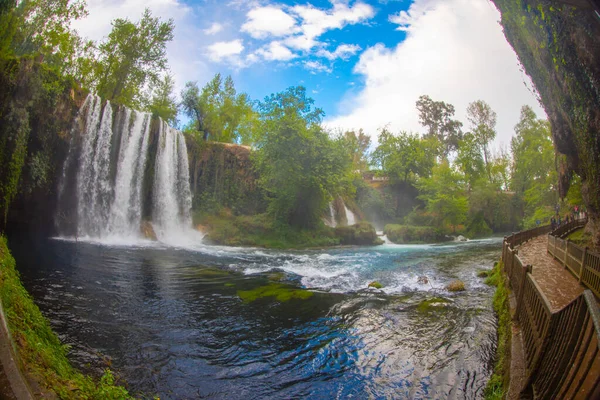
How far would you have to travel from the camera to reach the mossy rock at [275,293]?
10.4m

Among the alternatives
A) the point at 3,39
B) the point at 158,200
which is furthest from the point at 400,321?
the point at 158,200

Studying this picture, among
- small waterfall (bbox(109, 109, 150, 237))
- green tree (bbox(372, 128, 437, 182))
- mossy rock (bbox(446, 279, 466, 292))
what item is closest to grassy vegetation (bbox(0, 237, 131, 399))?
mossy rock (bbox(446, 279, 466, 292))

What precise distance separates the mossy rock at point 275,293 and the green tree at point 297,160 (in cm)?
1636

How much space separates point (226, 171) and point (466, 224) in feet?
92.5

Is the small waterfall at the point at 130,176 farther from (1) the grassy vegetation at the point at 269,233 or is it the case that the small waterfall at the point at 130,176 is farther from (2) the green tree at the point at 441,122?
(2) the green tree at the point at 441,122

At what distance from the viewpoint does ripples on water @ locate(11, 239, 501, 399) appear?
557 centimetres

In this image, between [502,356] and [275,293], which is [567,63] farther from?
[275,293]

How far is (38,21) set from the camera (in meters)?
26.9

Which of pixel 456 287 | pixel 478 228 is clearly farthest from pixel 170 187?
pixel 478 228

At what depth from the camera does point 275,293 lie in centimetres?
1095

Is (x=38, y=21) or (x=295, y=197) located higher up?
(x=38, y=21)

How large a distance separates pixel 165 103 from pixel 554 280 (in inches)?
1511

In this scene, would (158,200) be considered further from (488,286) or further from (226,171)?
(488,286)

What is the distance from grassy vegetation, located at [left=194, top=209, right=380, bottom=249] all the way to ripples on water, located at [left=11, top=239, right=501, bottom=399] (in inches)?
462
